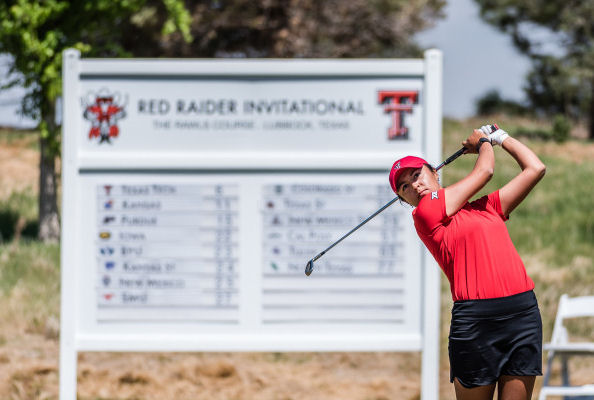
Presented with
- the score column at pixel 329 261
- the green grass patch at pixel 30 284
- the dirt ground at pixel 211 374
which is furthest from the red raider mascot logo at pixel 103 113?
the green grass patch at pixel 30 284

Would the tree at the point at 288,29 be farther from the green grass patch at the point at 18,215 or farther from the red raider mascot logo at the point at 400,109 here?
the red raider mascot logo at the point at 400,109

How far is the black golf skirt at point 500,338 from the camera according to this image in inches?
131

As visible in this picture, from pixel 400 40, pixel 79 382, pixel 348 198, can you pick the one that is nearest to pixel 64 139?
pixel 348 198

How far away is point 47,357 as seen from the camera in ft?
24.7

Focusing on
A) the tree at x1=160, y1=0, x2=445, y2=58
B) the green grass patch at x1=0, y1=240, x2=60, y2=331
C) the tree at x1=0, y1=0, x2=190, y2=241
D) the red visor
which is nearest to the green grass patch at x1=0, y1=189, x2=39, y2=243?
the tree at x1=0, y1=0, x2=190, y2=241

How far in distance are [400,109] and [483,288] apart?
2.40m

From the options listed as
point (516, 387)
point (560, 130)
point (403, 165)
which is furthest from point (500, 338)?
point (560, 130)

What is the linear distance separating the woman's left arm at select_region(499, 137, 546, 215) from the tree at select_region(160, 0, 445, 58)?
1534 cm

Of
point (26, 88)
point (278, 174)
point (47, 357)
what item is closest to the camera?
point (278, 174)

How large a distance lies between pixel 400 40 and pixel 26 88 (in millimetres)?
12016

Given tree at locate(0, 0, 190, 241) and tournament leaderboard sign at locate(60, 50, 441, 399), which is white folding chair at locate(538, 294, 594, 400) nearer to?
tournament leaderboard sign at locate(60, 50, 441, 399)

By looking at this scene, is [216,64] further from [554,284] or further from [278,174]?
[554,284]

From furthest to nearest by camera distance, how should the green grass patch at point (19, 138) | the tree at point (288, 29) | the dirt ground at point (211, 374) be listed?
the green grass patch at point (19, 138)
the tree at point (288, 29)
the dirt ground at point (211, 374)

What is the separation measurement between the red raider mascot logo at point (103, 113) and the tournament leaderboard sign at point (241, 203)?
1cm
